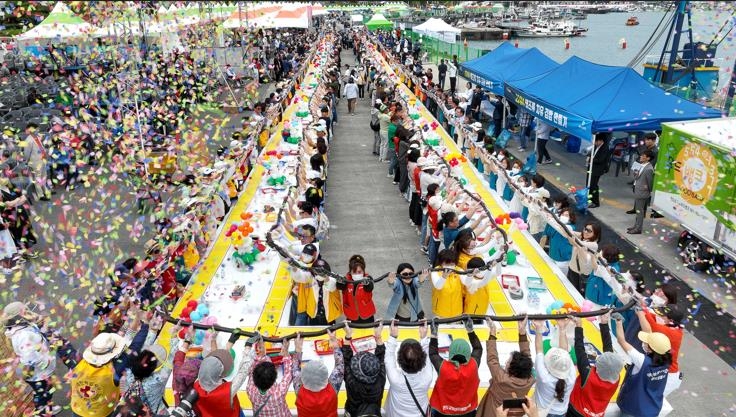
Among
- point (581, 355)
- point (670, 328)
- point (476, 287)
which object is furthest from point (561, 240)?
point (581, 355)

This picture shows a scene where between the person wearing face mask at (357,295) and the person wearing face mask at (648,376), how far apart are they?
248cm

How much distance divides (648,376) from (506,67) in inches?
525

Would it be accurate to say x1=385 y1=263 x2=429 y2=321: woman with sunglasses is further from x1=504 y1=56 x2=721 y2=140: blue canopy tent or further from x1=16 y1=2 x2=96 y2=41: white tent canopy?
x1=16 y1=2 x2=96 y2=41: white tent canopy

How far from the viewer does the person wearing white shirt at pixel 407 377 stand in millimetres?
3785

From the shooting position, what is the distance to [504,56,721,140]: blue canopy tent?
9.95 metres

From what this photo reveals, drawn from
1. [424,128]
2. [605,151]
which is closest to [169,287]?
[424,128]

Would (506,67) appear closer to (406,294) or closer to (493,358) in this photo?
(406,294)

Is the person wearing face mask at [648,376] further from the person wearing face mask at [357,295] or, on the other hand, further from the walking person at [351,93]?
the walking person at [351,93]

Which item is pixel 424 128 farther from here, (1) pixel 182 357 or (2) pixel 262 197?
(1) pixel 182 357

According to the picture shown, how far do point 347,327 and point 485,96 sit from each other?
49.8 ft

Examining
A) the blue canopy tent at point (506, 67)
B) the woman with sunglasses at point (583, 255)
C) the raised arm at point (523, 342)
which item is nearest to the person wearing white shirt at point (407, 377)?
the raised arm at point (523, 342)

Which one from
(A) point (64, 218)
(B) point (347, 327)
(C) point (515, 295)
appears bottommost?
(A) point (64, 218)

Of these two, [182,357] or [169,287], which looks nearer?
[182,357]

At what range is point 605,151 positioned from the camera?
10320 millimetres
